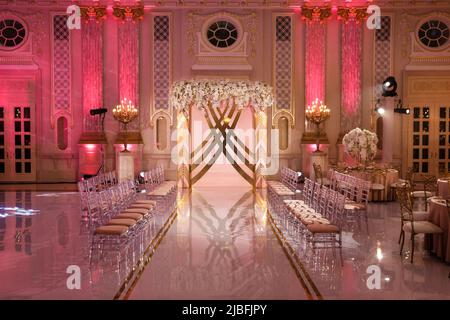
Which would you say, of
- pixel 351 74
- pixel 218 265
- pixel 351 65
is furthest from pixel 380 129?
pixel 218 265

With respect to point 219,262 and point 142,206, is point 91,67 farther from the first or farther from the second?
point 219,262

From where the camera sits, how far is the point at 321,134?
15844mm

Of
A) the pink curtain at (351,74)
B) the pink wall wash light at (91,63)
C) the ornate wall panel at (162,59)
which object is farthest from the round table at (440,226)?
the pink wall wash light at (91,63)

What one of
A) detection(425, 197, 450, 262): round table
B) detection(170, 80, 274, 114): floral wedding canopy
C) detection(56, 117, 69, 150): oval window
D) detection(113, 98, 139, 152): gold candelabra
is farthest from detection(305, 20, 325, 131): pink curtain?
detection(425, 197, 450, 262): round table

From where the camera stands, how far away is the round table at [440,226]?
21.9ft

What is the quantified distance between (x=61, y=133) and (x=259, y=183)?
6282mm

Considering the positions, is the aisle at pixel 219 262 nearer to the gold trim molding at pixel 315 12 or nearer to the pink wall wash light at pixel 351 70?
the pink wall wash light at pixel 351 70

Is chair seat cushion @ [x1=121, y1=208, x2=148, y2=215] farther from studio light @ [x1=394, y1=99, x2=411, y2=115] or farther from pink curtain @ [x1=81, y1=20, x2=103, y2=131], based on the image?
studio light @ [x1=394, y1=99, x2=411, y2=115]

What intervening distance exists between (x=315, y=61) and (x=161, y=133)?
4.94 m

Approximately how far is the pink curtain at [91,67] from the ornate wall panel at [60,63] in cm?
49

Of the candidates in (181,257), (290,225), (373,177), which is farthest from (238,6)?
(181,257)

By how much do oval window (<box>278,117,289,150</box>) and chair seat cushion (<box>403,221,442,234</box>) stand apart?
9.29 m

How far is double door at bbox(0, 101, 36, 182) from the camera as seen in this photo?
15789 millimetres
